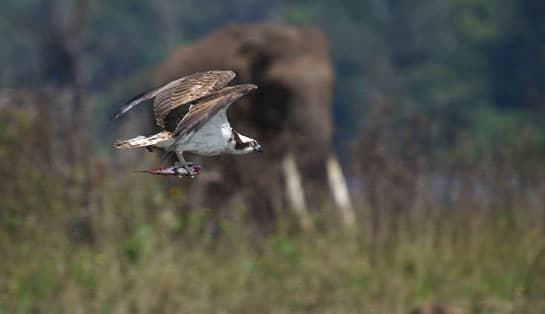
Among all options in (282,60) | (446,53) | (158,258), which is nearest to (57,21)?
(282,60)

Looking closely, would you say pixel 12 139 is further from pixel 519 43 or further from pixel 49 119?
pixel 519 43

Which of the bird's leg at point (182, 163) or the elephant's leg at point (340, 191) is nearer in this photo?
the bird's leg at point (182, 163)

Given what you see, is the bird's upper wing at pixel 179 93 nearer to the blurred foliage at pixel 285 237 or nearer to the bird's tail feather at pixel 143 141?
the bird's tail feather at pixel 143 141

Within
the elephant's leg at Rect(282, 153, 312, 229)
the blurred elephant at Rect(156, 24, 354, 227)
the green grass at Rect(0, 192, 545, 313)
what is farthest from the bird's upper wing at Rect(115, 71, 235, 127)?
the blurred elephant at Rect(156, 24, 354, 227)

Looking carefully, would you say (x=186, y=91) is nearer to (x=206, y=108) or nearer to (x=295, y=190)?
(x=206, y=108)

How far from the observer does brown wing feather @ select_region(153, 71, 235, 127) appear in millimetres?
4199

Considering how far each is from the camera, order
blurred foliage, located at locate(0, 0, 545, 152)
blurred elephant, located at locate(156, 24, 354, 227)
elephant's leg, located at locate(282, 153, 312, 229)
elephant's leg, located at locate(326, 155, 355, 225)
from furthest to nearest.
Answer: blurred foliage, located at locate(0, 0, 545, 152) < blurred elephant, located at locate(156, 24, 354, 227) < elephant's leg, located at locate(326, 155, 355, 225) < elephant's leg, located at locate(282, 153, 312, 229)

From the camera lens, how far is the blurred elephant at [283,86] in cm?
1252

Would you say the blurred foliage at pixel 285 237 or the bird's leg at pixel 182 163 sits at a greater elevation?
the bird's leg at pixel 182 163

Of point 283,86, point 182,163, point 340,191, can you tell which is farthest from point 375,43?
point 182,163

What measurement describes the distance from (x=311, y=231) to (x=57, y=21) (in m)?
17.6

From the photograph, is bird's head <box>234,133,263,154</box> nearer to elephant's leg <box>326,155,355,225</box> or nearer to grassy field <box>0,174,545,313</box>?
grassy field <box>0,174,545,313</box>

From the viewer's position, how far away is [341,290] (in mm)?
9430

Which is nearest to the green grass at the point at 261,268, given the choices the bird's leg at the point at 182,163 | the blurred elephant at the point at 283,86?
the blurred elephant at the point at 283,86
